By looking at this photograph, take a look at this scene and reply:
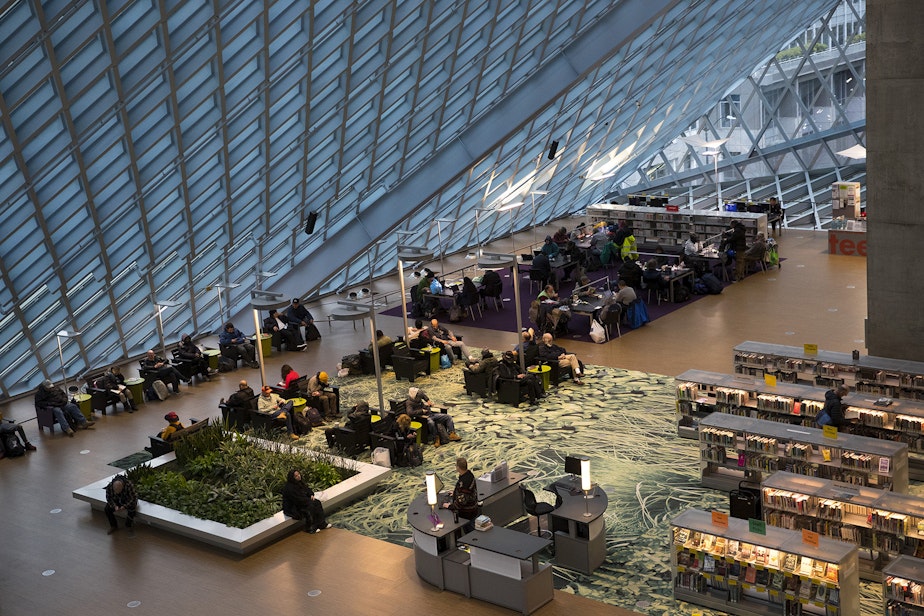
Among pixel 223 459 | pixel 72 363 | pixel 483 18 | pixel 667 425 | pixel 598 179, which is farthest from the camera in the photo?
pixel 598 179

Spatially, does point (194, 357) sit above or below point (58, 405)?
above

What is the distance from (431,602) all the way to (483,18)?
42.9 feet

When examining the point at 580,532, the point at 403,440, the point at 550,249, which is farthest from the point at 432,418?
the point at 550,249

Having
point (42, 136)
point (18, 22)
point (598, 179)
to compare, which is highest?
point (18, 22)

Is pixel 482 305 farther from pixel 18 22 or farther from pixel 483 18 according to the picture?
pixel 18 22

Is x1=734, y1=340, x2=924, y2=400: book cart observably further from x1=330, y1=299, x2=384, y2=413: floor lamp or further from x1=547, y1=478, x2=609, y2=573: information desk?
x1=330, y1=299, x2=384, y2=413: floor lamp

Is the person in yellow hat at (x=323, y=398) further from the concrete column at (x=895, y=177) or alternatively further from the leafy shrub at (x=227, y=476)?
the concrete column at (x=895, y=177)

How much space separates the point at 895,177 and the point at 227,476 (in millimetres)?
11929

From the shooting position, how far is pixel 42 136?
51.8 feet

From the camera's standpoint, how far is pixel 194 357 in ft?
77.0

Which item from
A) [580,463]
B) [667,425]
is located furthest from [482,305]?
[580,463]

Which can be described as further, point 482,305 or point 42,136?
point 482,305

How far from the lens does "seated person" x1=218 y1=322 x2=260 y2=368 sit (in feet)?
79.9

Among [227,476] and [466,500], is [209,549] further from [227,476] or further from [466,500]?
[466,500]
